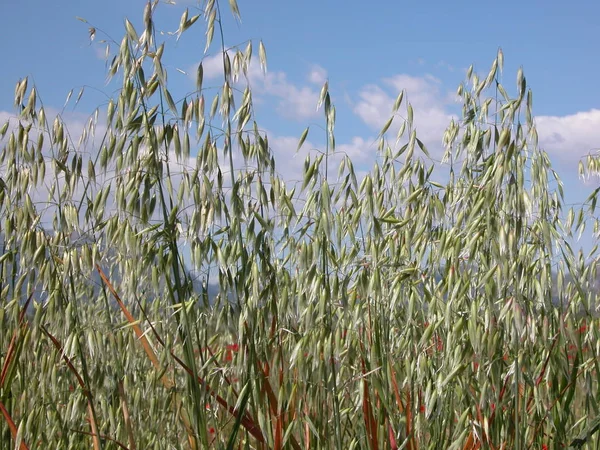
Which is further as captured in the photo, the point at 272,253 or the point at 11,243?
the point at 11,243

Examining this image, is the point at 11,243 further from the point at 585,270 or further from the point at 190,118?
the point at 585,270

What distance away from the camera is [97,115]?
209 cm

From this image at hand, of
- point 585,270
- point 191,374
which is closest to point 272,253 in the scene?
point 191,374

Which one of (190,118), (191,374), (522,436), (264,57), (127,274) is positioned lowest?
(522,436)

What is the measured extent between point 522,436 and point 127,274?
4.23 feet

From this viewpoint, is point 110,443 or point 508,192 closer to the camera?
point 508,192

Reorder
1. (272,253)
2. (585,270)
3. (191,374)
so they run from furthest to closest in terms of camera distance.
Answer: (585,270)
(272,253)
(191,374)

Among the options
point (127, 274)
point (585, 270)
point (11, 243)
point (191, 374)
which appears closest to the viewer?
point (191, 374)

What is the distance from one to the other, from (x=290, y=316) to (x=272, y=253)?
229 mm

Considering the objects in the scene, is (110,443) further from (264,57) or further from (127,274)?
(264,57)

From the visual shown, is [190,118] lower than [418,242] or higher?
higher

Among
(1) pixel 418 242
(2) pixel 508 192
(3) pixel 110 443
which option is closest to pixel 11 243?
(3) pixel 110 443

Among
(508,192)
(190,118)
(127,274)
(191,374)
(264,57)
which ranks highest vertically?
(264,57)

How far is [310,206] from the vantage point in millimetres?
1990
